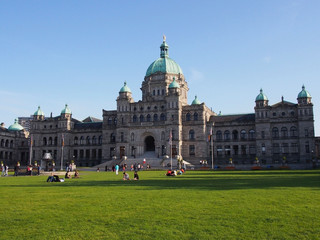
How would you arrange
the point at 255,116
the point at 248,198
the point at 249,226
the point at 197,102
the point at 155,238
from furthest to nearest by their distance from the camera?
1. the point at 197,102
2. the point at 255,116
3. the point at 248,198
4. the point at 249,226
5. the point at 155,238

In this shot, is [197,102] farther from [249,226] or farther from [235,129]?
[249,226]

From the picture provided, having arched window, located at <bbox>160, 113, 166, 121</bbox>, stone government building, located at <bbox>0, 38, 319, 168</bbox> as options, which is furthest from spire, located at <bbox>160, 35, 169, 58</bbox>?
arched window, located at <bbox>160, 113, 166, 121</bbox>

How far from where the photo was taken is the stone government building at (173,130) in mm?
84438

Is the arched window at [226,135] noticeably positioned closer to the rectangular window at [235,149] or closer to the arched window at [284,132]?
the rectangular window at [235,149]

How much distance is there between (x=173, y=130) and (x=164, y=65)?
74.4 ft

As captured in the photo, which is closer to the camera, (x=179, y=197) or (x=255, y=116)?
(x=179, y=197)

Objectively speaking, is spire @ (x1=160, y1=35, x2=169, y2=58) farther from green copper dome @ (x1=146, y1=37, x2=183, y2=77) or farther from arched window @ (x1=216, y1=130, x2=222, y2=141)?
arched window @ (x1=216, y1=130, x2=222, y2=141)

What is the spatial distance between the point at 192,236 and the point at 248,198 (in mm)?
8267

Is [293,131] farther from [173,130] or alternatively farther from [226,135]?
[173,130]

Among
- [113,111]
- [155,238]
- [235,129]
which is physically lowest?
[155,238]

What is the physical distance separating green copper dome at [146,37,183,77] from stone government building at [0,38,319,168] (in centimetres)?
27

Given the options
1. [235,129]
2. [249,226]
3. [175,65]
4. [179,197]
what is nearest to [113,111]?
[175,65]

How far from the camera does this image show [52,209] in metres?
15.5

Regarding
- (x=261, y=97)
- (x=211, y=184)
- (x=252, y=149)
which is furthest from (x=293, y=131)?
(x=211, y=184)
